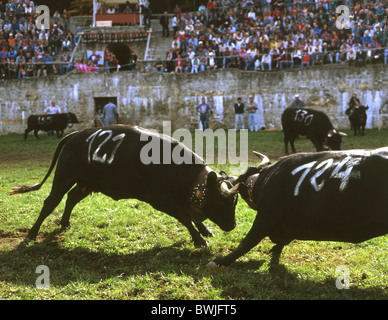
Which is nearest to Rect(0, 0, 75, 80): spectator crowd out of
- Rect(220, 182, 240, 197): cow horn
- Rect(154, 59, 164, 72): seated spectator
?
Rect(154, 59, 164, 72): seated spectator

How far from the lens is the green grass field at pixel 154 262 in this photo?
451 cm

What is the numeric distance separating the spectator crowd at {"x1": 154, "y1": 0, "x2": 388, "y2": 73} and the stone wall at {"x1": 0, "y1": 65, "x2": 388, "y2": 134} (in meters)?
0.59

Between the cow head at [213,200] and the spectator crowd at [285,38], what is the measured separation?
2065cm

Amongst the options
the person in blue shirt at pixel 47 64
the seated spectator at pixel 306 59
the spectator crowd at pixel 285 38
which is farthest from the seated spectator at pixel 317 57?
the person in blue shirt at pixel 47 64

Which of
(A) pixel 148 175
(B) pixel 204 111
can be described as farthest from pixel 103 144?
(B) pixel 204 111

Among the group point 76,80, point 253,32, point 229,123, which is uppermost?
point 253,32

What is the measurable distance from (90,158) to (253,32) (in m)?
22.4

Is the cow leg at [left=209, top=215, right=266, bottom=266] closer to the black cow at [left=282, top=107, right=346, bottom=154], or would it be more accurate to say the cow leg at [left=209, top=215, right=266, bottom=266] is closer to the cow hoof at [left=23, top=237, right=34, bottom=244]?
the cow hoof at [left=23, top=237, right=34, bottom=244]

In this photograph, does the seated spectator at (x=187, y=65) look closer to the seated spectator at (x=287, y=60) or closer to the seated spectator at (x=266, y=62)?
the seated spectator at (x=266, y=62)

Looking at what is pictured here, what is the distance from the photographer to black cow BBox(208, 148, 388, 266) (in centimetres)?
431

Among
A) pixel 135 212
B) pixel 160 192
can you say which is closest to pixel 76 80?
pixel 135 212
